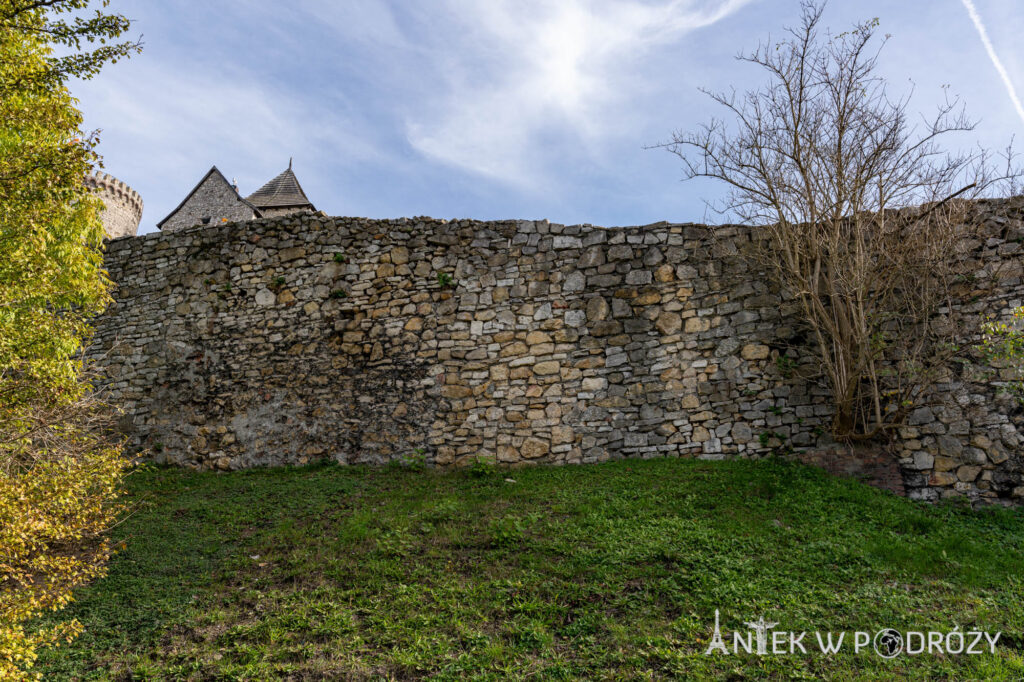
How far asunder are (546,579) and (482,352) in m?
4.47

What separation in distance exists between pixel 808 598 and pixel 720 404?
371cm

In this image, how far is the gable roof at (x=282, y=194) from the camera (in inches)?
A: 914

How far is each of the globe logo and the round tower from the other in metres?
24.6

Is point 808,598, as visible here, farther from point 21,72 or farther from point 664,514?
point 21,72

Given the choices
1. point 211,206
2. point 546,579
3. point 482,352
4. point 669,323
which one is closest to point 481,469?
point 482,352

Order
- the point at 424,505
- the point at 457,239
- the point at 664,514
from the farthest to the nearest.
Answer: the point at 457,239
the point at 424,505
the point at 664,514

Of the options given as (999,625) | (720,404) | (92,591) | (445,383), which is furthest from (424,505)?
(999,625)

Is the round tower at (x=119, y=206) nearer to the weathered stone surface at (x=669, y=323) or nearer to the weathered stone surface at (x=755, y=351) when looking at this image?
the weathered stone surface at (x=669, y=323)

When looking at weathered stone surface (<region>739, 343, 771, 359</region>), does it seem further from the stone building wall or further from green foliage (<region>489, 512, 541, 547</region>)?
the stone building wall

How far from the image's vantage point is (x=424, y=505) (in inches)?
309

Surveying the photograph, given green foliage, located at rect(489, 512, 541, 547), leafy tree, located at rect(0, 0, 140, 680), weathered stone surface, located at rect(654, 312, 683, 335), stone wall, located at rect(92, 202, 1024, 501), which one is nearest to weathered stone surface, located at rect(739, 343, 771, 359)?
stone wall, located at rect(92, 202, 1024, 501)

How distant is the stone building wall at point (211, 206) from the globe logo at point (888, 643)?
2279cm

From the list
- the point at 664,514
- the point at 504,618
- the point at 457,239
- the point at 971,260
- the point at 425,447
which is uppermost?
the point at 457,239

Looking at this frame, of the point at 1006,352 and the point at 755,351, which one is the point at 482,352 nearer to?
the point at 755,351
